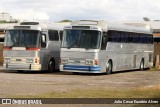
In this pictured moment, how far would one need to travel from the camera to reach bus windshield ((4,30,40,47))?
27500 millimetres

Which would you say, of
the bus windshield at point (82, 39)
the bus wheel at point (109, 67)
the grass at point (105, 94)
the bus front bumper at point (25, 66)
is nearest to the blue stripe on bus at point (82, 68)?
the bus windshield at point (82, 39)

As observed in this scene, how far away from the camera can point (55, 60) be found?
3012 centimetres

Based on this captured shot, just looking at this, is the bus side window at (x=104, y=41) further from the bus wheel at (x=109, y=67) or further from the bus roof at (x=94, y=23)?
the bus wheel at (x=109, y=67)

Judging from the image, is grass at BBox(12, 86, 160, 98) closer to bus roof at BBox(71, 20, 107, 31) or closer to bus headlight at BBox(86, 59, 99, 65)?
bus headlight at BBox(86, 59, 99, 65)

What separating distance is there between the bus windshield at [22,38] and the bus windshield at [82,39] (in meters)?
2.02

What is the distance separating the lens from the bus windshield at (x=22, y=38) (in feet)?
90.2

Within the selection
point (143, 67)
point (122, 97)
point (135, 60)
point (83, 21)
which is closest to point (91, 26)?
point (83, 21)

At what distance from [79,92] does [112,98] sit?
203 centimetres

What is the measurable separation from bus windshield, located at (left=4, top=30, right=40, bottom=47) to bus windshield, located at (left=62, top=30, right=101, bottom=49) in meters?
2.02

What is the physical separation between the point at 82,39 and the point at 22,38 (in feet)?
12.7

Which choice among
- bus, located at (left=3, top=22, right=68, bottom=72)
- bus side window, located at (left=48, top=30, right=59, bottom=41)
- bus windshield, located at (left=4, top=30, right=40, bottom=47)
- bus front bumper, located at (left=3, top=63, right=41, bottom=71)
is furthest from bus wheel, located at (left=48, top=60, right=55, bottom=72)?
bus windshield, located at (left=4, top=30, right=40, bottom=47)

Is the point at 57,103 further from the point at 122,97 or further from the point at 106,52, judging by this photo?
the point at 106,52

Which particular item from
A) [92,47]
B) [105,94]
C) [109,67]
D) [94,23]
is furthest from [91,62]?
[105,94]

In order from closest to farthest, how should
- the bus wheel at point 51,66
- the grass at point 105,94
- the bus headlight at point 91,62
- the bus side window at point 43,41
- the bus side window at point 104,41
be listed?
the grass at point 105,94, the bus headlight at point 91,62, the bus side window at point 104,41, the bus side window at point 43,41, the bus wheel at point 51,66
